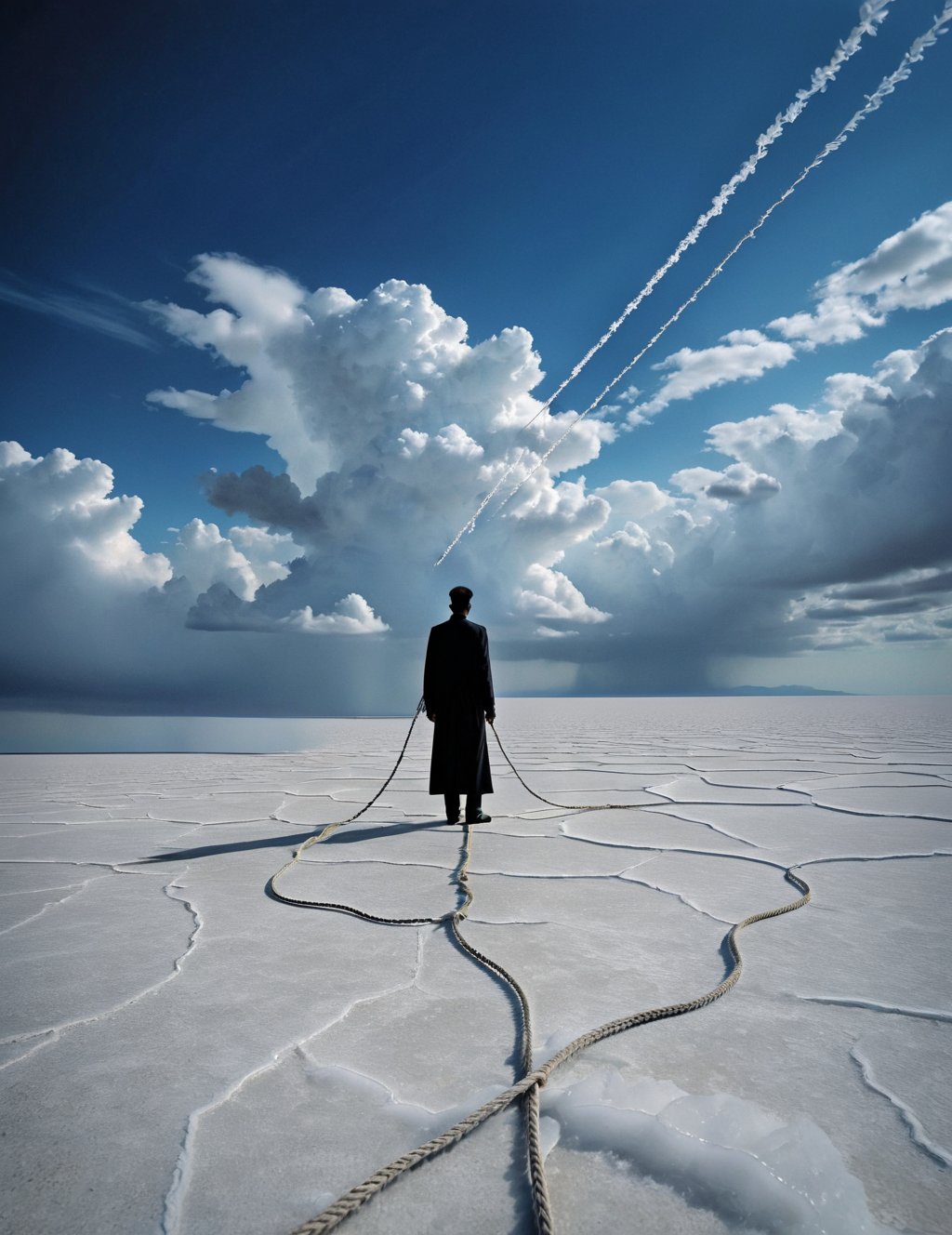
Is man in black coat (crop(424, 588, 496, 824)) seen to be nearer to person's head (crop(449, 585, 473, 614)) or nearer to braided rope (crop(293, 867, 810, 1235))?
person's head (crop(449, 585, 473, 614))

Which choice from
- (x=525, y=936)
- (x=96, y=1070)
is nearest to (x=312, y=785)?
(x=525, y=936)

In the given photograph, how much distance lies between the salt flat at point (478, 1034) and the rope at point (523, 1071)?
22 millimetres

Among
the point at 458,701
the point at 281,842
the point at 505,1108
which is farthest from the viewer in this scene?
the point at 458,701

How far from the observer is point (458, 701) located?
360 centimetres

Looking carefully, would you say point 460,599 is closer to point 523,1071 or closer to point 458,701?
point 458,701

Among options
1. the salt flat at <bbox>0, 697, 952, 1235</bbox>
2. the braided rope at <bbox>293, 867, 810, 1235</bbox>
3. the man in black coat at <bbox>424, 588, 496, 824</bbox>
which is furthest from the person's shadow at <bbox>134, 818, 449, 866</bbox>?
the braided rope at <bbox>293, 867, 810, 1235</bbox>

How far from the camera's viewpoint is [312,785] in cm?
504

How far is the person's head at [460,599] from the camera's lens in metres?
3.66

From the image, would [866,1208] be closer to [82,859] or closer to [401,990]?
[401,990]

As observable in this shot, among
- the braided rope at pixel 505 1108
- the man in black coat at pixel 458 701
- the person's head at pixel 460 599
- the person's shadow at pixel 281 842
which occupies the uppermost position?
the person's head at pixel 460 599

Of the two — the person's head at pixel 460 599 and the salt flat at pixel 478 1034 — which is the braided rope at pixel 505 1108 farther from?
the person's head at pixel 460 599

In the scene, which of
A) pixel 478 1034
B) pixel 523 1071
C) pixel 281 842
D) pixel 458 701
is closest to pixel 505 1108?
pixel 523 1071

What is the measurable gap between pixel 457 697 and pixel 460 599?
0.52m

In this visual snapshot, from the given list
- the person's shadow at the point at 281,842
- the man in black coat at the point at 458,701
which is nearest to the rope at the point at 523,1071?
the person's shadow at the point at 281,842
